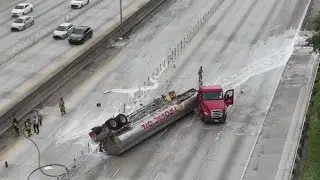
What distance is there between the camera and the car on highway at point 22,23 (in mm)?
63438

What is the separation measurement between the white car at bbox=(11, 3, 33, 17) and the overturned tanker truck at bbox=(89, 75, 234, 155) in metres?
30.9

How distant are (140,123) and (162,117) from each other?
2.00 metres

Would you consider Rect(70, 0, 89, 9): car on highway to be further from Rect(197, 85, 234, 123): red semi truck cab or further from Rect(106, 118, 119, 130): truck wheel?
Rect(106, 118, 119, 130): truck wheel

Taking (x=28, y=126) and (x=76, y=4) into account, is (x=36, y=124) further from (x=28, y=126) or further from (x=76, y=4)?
(x=76, y=4)

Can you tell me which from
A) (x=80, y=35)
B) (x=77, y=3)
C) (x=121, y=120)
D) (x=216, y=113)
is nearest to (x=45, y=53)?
(x=80, y=35)

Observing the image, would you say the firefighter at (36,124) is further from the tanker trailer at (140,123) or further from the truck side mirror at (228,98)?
the truck side mirror at (228,98)

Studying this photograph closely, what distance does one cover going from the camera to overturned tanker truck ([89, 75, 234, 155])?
3788cm

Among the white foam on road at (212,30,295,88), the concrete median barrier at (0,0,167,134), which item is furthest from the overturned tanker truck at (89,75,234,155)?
the concrete median barrier at (0,0,167,134)

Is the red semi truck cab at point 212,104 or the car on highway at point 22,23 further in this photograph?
the car on highway at point 22,23

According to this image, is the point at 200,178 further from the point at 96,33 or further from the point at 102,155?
the point at 96,33

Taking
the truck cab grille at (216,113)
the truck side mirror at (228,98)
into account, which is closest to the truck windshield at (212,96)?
the truck side mirror at (228,98)

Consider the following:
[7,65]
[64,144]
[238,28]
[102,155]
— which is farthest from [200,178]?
[238,28]

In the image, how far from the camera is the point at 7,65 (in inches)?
2136

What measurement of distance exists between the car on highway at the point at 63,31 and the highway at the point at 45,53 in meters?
0.65
